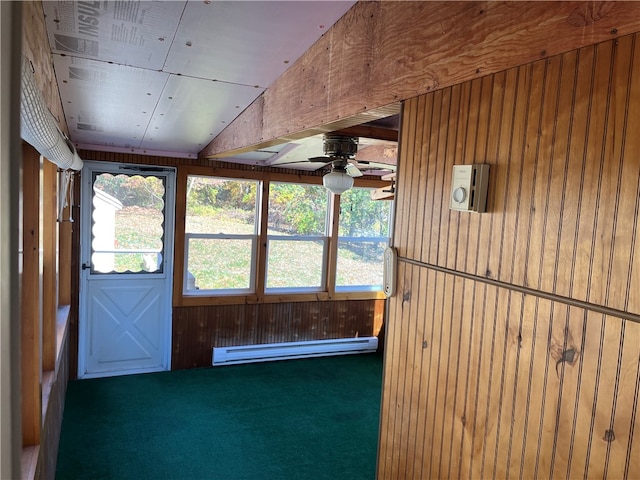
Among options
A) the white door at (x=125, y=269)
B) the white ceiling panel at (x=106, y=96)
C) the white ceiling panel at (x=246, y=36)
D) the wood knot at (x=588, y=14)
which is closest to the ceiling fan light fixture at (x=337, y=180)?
the white ceiling panel at (x=246, y=36)

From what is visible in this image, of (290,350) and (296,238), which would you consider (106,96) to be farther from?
(290,350)

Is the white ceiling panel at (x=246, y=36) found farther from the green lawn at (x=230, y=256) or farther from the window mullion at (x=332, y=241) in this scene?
the window mullion at (x=332, y=241)

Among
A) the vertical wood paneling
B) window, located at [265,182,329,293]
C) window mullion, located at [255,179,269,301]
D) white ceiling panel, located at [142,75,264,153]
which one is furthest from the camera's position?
window, located at [265,182,329,293]

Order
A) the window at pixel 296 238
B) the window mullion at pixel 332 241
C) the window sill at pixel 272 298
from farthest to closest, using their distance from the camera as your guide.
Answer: the window mullion at pixel 332 241 < the window at pixel 296 238 < the window sill at pixel 272 298

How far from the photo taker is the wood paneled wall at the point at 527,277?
2.77 feet

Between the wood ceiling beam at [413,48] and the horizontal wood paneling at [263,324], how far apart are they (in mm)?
3115

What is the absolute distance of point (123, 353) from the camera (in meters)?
4.69

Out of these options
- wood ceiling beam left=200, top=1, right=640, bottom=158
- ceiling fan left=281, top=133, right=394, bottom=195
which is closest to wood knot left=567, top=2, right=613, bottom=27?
wood ceiling beam left=200, top=1, right=640, bottom=158

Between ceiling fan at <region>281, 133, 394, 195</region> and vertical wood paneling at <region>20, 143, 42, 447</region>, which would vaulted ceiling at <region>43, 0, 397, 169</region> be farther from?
vertical wood paneling at <region>20, 143, 42, 447</region>

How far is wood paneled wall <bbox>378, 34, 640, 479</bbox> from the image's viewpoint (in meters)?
0.84

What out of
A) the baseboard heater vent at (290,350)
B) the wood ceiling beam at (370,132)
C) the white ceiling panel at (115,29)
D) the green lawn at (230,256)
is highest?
the white ceiling panel at (115,29)

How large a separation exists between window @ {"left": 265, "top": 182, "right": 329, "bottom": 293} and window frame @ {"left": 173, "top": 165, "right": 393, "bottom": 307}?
0.21ft

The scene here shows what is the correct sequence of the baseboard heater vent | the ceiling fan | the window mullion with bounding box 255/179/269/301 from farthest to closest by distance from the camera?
the window mullion with bounding box 255/179/269/301 < the baseboard heater vent < the ceiling fan

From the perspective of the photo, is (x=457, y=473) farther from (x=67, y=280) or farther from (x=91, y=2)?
(x=67, y=280)
